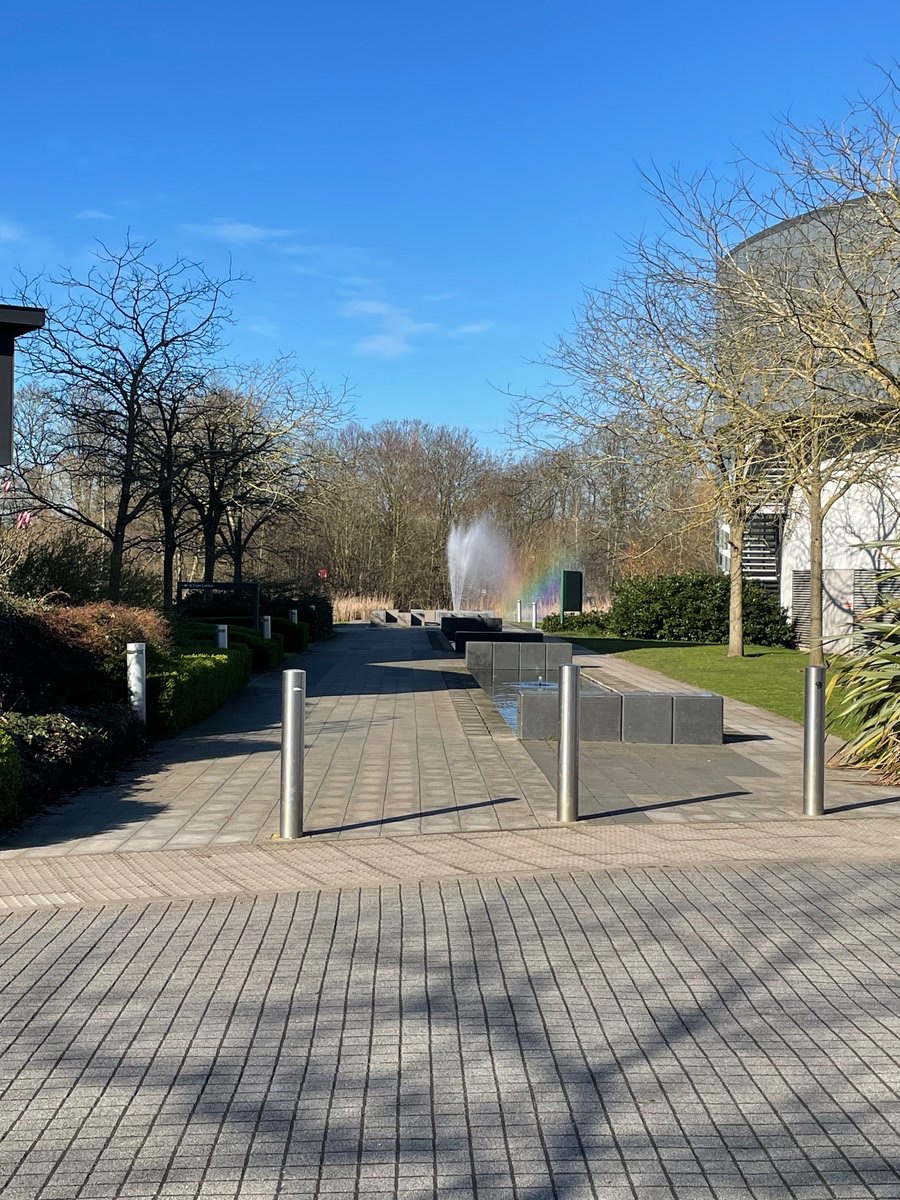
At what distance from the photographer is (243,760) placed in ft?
34.8

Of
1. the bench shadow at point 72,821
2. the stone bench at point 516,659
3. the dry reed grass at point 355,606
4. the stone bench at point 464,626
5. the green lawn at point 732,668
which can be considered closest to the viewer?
the bench shadow at point 72,821

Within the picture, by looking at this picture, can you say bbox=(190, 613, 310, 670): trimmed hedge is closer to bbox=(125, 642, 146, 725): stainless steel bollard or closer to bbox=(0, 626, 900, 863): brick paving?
bbox=(0, 626, 900, 863): brick paving

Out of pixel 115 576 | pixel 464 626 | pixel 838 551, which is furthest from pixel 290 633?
pixel 838 551

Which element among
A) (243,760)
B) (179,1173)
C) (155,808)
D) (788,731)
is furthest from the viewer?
(788,731)

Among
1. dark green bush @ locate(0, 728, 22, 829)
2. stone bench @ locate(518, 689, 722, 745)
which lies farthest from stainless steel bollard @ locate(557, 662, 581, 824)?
stone bench @ locate(518, 689, 722, 745)

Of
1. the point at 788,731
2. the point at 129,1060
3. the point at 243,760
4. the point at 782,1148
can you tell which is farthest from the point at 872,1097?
the point at 788,731

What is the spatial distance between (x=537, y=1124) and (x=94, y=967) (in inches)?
91.0

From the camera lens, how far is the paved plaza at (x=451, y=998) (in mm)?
3284

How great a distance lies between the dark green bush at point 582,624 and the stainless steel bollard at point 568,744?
29.3m

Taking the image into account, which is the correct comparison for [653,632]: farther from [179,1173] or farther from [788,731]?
[179,1173]

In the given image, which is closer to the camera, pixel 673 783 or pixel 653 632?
pixel 673 783

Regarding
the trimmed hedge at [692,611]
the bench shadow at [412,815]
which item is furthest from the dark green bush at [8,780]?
the trimmed hedge at [692,611]

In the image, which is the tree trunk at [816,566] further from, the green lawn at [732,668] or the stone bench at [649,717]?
the stone bench at [649,717]

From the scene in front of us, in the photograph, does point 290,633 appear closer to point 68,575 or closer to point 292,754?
point 68,575
